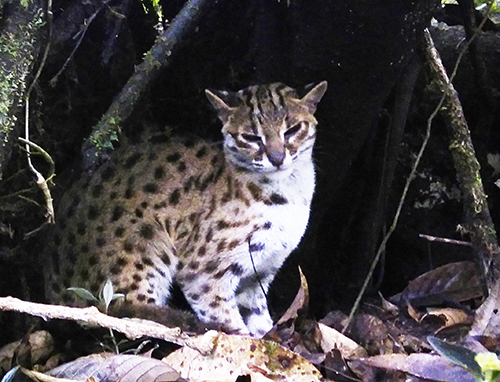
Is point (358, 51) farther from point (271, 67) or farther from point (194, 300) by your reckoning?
point (194, 300)

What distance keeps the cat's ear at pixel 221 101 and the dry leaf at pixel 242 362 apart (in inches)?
65.3

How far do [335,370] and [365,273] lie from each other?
1.94m

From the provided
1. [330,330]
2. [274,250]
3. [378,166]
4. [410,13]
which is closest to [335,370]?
[330,330]

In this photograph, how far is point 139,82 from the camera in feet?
12.3

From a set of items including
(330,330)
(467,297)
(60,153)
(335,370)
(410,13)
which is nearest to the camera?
(335,370)

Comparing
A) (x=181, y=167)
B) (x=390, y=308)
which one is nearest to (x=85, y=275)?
(x=181, y=167)

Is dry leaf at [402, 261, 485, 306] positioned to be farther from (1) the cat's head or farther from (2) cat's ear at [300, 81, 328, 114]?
(2) cat's ear at [300, 81, 328, 114]

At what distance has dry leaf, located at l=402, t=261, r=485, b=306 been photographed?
420cm

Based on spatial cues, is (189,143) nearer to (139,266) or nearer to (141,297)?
(139,266)

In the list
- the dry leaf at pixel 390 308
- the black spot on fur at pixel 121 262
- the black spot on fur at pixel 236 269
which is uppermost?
the black spot on fur at pixel 121 262

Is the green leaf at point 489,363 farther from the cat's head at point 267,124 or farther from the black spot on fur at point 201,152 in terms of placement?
the black spot on fur at point 201,152

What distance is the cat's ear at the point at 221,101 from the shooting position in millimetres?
4180

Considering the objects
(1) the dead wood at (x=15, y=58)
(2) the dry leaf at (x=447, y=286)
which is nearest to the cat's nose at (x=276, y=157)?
(2) the dry leaf at (x=447, y=286)

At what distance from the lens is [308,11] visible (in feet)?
12.5
